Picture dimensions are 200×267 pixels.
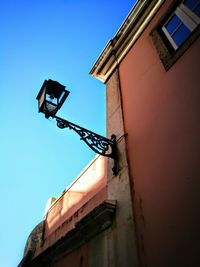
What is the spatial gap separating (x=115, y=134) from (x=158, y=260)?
7.87 feet

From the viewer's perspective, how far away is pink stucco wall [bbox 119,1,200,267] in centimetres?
283

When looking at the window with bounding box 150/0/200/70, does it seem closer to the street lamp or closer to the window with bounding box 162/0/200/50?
the window with bounding box 162/0/200/50

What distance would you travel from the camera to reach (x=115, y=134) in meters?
4.88

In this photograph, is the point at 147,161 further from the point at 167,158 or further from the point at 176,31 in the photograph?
the point at 176,31

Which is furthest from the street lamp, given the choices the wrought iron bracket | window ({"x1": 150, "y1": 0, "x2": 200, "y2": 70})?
window ({"x1": 150, "y1": 0, "x2": 200, "y2": 70})

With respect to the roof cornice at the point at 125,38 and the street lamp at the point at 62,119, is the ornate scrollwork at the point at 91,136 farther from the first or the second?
the roof cornice at the point at 125,38

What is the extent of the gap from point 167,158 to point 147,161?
0.40 m

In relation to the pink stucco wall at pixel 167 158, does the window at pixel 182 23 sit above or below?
above

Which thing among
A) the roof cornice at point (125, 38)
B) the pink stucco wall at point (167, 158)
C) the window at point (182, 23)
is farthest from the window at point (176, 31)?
the roof cornice at point (125, 38)

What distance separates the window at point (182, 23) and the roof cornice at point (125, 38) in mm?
650

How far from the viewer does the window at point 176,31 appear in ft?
13.5

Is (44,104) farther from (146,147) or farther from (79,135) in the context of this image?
(146,147)

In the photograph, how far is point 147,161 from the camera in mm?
3781

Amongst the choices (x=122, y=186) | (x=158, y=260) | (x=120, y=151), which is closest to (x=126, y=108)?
→ (x=120, y=151)
